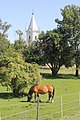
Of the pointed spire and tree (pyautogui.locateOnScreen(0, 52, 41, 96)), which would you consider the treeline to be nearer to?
tree (pyautogui.locateOnScreen(0, 52, 41, 96))

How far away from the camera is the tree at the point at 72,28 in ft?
207

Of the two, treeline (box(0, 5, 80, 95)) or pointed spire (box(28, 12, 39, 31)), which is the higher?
pointed spire (box(28, 12, 39, 31))

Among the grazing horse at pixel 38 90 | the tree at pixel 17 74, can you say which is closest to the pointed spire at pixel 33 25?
the tree at pixel 17 74

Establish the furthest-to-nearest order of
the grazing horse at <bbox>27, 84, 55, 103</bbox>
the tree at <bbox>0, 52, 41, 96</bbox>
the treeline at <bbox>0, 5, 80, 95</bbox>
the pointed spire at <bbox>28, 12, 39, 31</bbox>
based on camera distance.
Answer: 1. the pointed spire at <bbox>28, 12, 39, 31</bbox>
2. the treeline at <bbox>0, 5, 80, 95</bbox>
3. the tree at <bbox>0, 52, 41, 96</bbox>
4. the grazing horse at <bbox>27, 84, 55, 103</bbox>

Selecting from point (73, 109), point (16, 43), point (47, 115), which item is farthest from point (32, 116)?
point (16, 43)

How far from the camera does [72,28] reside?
63188 mm

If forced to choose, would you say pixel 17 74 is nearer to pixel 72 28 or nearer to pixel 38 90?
pixel 38 90

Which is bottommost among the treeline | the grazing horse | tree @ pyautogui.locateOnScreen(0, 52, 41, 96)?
the grazing horse

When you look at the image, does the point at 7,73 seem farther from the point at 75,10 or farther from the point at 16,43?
the point at 16,43

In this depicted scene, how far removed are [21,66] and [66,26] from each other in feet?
114

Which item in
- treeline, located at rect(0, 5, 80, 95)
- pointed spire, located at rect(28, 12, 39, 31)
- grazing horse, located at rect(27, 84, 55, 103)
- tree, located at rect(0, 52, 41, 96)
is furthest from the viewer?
pointed spire, located at rect(28, 12, 39, 31)

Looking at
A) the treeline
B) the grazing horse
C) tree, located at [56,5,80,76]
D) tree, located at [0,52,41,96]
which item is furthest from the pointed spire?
the grazing horse

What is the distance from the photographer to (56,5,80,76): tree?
207ft

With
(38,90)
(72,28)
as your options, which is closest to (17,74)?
(38,90)
